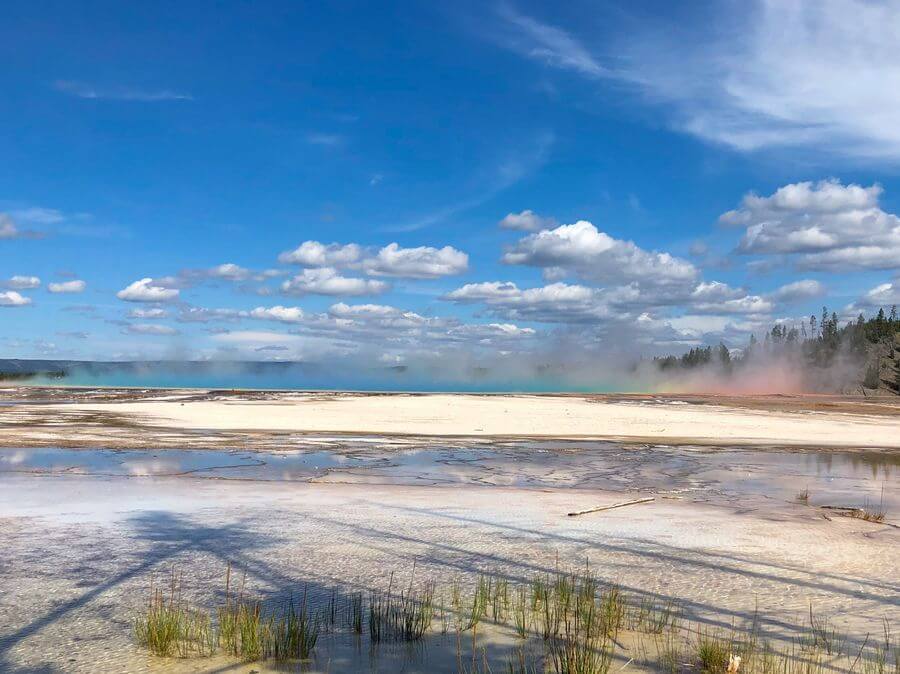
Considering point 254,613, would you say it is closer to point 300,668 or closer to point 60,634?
point 300,668

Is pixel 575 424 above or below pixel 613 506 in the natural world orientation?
above

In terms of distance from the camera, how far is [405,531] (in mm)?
11516

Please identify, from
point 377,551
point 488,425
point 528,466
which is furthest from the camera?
point 488,425

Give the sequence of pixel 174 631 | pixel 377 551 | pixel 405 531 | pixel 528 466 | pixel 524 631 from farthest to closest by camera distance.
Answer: pixel 528 466 < pixel 405 531 < pixel 377 551 < pixel 524 631 < pixel 174 631

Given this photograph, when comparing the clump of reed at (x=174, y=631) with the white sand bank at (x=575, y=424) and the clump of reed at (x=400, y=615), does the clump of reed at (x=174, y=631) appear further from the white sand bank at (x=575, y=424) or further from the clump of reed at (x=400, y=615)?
the white sand bank at (x=575, y=424)

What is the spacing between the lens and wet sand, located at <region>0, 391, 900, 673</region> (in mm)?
7645

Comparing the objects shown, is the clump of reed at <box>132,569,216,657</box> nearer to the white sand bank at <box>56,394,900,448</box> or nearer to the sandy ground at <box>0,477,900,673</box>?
the sandy ground at <box>0,477,900,673</box>

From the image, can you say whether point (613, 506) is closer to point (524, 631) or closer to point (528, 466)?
point (528, 466)

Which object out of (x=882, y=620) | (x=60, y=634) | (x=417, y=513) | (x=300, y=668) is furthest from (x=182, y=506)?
(x=882, y=620)

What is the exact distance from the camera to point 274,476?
17.8 m

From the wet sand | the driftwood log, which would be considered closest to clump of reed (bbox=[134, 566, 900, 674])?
the wet sand

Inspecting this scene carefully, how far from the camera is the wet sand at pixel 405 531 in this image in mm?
7645

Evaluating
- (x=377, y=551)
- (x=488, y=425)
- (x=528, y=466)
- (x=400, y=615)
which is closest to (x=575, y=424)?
(x=488, y=425)

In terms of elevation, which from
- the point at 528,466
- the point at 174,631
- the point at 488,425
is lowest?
the point at 528,466
